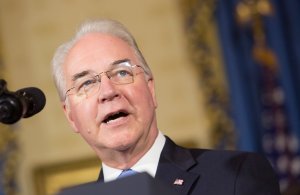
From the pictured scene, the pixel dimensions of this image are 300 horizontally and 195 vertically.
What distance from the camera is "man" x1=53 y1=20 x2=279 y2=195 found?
231cm

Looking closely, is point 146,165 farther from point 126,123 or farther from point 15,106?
point 15,106

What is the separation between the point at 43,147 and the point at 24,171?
31 centimetres

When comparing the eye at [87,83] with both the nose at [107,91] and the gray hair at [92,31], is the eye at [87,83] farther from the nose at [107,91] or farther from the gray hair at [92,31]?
the gray hair at [92,31]

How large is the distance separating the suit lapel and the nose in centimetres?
30

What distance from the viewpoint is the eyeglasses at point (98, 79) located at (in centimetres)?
246

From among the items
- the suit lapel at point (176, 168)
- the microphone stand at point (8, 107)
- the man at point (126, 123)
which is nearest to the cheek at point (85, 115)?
the man at point (126, 123)

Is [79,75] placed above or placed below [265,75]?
above

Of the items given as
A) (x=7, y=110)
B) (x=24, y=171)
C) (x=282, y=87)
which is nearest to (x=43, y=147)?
(x=24, y=171)

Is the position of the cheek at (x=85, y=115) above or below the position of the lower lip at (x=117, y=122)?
above

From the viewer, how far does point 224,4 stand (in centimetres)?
632

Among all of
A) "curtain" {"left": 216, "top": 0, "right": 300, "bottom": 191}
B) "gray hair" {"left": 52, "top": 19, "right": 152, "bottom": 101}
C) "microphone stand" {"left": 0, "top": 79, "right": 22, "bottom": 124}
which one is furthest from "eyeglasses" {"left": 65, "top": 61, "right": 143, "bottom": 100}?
"curtain" {"left": 216, "top": 0, "right": 300, "bottom": 191}

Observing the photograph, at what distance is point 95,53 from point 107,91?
18cm

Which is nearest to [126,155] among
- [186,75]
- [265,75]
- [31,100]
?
[31,100]

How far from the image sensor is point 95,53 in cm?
250
